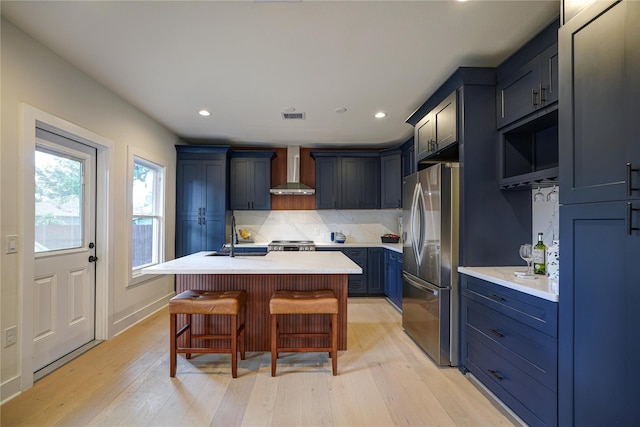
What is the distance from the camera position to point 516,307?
184 centimetres

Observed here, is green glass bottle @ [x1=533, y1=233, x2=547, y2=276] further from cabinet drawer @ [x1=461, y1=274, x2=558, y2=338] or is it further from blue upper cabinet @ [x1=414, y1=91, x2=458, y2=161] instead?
blue upper cabinet @ [x1=414, y1=91, x2=458, y2=161]

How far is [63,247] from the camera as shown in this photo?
2.66 m

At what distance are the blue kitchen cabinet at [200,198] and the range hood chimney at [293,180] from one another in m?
0.93

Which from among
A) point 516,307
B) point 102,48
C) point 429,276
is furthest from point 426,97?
point 102,48

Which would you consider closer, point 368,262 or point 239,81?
point 239,81

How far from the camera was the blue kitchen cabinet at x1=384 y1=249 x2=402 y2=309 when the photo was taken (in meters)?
4.09

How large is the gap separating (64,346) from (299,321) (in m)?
2.12

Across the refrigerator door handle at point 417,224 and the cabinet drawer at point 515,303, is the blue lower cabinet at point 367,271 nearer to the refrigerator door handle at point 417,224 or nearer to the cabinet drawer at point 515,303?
the refrigerator door handle at point 417,224

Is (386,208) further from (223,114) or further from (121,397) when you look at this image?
(121,397)

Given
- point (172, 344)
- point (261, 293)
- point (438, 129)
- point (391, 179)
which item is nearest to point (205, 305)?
point (172, 344)

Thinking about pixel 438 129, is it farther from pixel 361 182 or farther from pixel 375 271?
pixel 375 271

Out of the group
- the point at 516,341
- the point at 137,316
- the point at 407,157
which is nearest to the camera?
the point at 516,341

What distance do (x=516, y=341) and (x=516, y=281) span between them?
38 centimetres

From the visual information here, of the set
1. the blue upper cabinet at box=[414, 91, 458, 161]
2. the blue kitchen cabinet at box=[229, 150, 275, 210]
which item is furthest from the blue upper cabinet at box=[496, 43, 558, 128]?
the blue kitchen cabinet at box=[229, 150, 275, 210]
